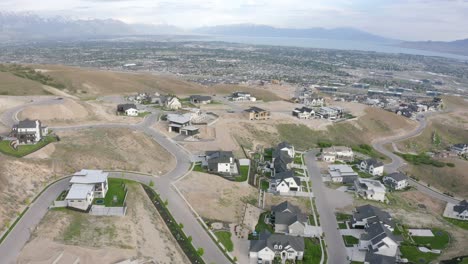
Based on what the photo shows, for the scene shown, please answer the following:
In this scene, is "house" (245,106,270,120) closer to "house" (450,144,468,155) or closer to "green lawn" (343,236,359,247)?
"green lawn" (343,236,359,247)

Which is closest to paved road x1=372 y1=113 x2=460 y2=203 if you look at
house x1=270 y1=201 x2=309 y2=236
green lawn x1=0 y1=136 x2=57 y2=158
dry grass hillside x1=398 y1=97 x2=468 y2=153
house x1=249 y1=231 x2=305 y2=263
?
dry grass hillside x1=398 y1=97 x2=468 y2=153

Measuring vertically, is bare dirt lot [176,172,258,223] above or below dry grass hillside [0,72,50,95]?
below

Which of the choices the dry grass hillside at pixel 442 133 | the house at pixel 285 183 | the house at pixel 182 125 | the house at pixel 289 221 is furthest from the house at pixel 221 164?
the dry grass hillside at pixel 442 133

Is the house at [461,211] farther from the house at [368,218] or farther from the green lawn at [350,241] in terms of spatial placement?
the green lawn at [350,241]

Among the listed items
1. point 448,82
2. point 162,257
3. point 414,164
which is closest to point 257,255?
point 162,257

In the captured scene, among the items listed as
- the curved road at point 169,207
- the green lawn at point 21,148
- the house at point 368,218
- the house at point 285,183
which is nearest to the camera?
the curved road at point 169,207

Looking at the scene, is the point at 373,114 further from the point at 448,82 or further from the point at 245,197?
the point at 448,82

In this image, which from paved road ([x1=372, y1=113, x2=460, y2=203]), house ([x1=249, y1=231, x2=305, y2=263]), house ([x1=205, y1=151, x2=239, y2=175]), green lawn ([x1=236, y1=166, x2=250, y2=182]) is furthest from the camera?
paved road ([x1=372, y1=113, x2=460, y2=203])
